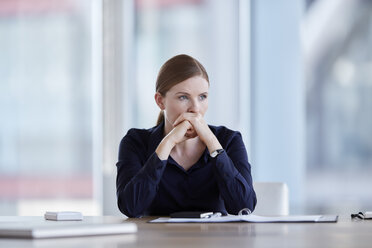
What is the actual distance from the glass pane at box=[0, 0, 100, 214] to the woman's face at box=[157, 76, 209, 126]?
99.5 inches

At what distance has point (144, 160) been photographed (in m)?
2.51

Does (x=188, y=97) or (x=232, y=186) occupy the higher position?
(x=188, y=97)

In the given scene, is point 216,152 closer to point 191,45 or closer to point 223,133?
point 223,133

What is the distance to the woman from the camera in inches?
90.9

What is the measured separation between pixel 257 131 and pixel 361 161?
2.56ft

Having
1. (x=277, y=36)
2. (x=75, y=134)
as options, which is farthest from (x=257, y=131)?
(x=75, y=134)

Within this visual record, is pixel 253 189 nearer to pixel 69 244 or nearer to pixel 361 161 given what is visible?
pixel 69 244

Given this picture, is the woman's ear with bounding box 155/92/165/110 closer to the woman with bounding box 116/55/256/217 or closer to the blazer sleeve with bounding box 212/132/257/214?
the woman with bounding box 116/55/256/217

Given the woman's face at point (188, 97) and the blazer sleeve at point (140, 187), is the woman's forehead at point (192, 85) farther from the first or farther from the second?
the blazer sleeve at point (140, 187)

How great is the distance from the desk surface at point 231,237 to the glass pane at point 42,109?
3199mm

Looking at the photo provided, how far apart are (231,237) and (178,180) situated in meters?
0.96

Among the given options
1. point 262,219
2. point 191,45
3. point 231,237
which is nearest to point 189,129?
point 262,219

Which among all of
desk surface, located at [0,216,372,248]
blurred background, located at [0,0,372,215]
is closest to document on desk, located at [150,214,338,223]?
desk surface, located at [0,216,372,248]

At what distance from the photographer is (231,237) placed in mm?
1479
